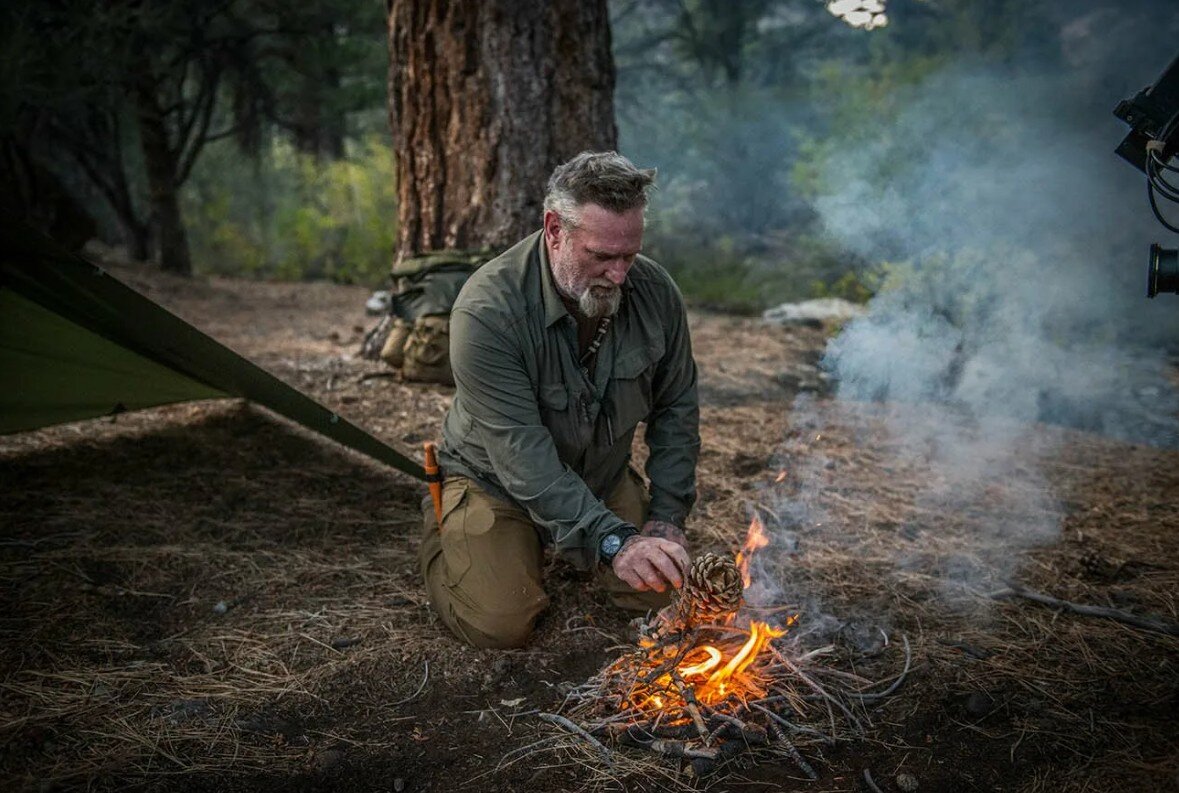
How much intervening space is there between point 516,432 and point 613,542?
1.54ft

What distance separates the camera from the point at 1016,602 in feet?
9.22

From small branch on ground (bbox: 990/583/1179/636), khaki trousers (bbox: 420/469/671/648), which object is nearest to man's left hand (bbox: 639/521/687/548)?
khaki trousers (bbox: 420/469/671/648)

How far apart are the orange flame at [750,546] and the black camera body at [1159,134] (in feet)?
4.87

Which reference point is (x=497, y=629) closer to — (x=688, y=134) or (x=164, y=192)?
(x=164, y=192)

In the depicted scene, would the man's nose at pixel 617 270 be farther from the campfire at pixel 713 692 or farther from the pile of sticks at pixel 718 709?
the pile of sticks at pixel 718 709

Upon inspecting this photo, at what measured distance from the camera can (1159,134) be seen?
2.37 m

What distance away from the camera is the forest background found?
7902 millimetres

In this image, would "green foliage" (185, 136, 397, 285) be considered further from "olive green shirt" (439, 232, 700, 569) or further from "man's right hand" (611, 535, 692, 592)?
"man's right hand" (611, 535, 692, 592)

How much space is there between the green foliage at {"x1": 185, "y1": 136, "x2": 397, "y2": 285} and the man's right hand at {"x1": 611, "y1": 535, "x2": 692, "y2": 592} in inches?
344

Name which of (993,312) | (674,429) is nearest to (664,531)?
(674,429)

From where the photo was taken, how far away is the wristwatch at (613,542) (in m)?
2.39

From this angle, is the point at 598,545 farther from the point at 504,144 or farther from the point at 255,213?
the point at 255,213

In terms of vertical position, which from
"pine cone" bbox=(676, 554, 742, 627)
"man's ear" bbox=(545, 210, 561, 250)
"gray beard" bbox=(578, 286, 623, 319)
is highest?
"man's ear" bbox=(545, 210, 561, 250)

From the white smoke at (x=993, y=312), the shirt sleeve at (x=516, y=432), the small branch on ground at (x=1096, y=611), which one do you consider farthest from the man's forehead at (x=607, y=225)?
the small branch on ground at (x=1096, y=611)
